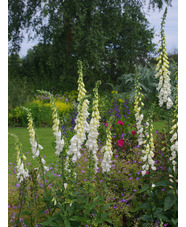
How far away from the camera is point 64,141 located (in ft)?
9.21

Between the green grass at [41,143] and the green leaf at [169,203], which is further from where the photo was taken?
the green grass at [41,143]

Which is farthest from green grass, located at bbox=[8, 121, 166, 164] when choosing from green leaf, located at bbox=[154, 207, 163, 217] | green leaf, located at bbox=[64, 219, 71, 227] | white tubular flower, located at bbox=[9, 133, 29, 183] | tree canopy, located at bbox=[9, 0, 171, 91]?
tree canopy, located at bbox=[9, 0, 171, 91]

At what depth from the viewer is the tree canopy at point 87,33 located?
1252 cm

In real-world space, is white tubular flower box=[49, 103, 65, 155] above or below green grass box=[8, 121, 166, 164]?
above

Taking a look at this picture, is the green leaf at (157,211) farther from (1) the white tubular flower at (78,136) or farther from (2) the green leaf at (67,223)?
(1) the white tubular flower at (78,136)

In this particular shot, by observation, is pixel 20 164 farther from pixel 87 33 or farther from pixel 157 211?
pixel 87 33

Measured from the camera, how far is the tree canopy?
12523mm

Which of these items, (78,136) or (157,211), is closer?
(78,136)

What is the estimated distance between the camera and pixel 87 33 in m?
12.6

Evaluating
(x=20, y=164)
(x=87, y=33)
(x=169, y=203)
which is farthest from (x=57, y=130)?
(x=87, y=33)

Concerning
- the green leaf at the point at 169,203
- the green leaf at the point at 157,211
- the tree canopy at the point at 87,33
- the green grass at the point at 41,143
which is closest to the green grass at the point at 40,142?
the green grass at the point at 41,143

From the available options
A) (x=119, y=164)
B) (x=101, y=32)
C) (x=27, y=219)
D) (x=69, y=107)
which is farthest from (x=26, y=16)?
(x=27, y=219)

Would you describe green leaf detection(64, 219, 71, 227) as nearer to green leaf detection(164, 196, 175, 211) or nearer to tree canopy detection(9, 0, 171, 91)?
green leaf detection(164, 196, 175, 211)

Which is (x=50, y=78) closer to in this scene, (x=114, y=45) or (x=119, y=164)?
(x=114, y=45)
